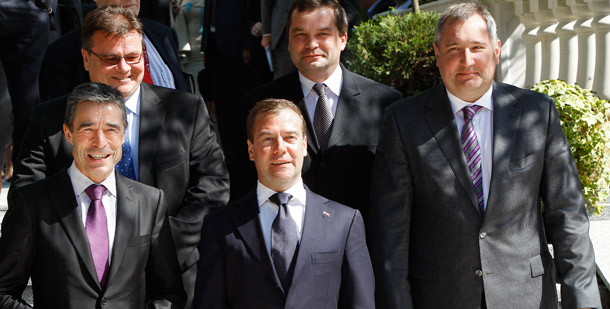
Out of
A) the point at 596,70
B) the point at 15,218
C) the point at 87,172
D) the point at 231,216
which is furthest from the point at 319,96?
the point at 596,70

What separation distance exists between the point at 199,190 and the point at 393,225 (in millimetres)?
1005

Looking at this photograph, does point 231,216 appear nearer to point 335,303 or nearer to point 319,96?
point 335,303

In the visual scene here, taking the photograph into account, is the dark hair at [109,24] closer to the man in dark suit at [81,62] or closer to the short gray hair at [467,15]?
the man in dark suit at [81,62]

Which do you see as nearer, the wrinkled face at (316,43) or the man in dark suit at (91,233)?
the man in dark suit at (91,233)

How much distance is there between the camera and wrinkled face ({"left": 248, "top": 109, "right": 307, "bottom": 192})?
141 inches

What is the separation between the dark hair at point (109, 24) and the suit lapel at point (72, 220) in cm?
82

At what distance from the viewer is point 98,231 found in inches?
137

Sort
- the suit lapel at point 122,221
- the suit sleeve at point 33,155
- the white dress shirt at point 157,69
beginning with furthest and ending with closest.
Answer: the white dress shirt at point 157,69
the suit sleeve at point 33,155
the suit lapel at point 122,221

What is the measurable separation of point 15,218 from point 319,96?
171 centimetres

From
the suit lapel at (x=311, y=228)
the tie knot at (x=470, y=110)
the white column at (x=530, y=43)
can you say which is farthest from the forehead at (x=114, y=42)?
the white column at (x=530, y=43)

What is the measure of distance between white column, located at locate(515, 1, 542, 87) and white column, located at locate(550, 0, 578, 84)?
0.29m

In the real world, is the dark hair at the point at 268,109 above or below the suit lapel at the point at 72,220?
above

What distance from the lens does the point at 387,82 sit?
5.80m

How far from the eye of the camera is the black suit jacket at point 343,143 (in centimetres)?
423
